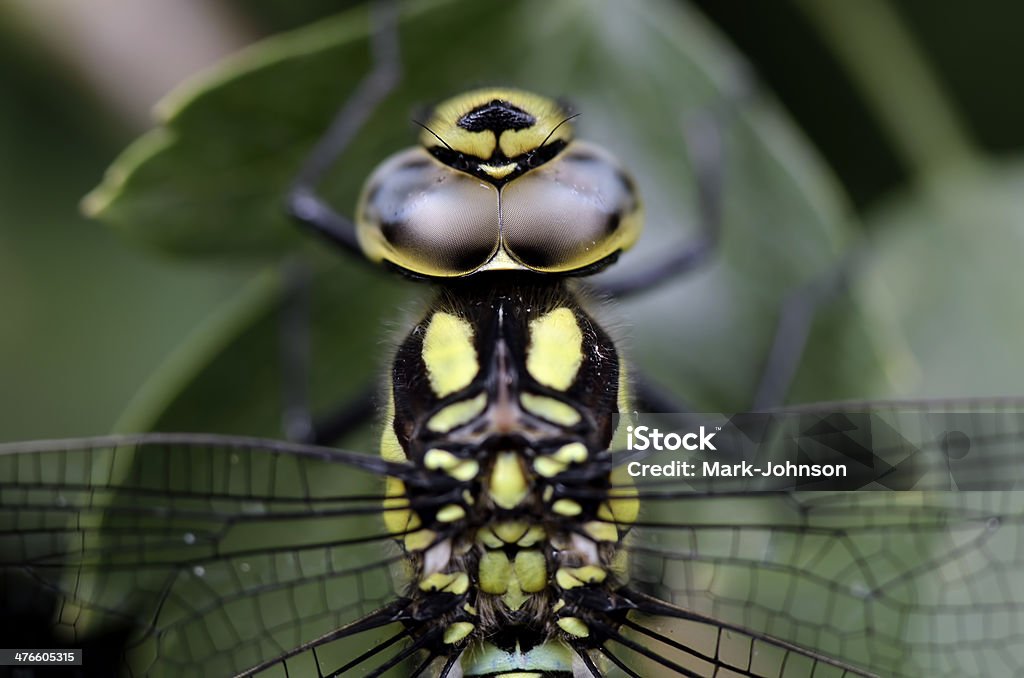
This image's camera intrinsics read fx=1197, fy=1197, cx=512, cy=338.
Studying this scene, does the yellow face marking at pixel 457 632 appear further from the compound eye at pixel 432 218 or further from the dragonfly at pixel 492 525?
the compound eye at pixel 432 218

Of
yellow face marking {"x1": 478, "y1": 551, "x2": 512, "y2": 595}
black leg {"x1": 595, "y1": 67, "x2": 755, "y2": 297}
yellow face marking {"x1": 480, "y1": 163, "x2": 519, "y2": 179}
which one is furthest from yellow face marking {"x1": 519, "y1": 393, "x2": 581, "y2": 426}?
black leg {"x1": 595, "y1": 67, "x2": 755, "y2": 297}

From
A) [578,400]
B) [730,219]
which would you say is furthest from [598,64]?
[578,400]

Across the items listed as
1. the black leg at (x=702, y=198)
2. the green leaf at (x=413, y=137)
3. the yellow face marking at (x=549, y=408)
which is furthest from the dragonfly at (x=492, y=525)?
the black leg at (x=702, y=198)

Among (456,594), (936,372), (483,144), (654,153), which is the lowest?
(456,594)

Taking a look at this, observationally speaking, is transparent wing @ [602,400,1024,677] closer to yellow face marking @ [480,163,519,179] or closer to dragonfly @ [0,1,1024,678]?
dragonfly @ [0,1,1024,678]

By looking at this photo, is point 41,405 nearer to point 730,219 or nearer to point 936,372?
point 730,219

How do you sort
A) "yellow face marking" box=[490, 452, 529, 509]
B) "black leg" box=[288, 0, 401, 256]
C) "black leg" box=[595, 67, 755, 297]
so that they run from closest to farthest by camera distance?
"yellow face marking" box=[490, 452, 529, 509] → "black leg" box=[288, 0, 401, 256] → "black leg" box=[595, 67, 755, 297]
